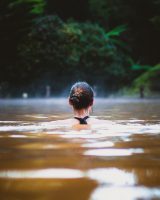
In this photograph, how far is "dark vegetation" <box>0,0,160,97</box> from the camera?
28.4 m

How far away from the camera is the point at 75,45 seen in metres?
32.2

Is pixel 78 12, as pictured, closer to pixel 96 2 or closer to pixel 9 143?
pixel 96 2

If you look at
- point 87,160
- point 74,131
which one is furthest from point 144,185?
point 74,131

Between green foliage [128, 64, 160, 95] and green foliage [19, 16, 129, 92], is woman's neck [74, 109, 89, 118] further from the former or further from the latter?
green foliage [128, 64, 160, 95]

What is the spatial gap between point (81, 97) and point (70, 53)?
2588 centimetres

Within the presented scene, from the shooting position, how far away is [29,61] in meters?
30.0

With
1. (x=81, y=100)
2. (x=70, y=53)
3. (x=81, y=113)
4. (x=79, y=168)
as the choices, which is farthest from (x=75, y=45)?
(x=79, y=168)

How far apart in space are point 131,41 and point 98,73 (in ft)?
20.0

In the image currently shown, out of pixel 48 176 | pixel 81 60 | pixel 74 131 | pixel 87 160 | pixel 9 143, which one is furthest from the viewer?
pixel 81 60

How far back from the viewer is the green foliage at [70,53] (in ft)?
100

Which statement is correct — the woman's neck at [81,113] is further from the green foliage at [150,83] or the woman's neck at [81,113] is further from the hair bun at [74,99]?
the green foliage at [150,83]

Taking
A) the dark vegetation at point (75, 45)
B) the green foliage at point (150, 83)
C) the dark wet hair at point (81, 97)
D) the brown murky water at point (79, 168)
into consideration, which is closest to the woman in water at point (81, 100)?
the dark wet hair at point (81, 97)

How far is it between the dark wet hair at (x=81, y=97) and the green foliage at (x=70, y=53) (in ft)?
78.6

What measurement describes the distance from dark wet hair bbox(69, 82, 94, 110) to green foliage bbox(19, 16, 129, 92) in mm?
23950
